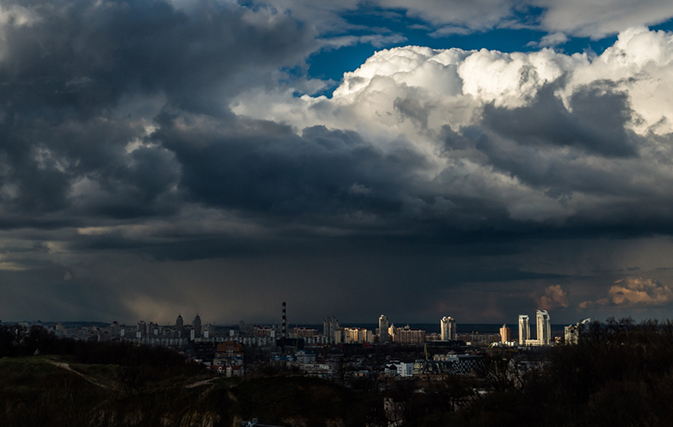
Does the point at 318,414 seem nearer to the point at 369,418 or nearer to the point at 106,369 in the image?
the point at 369,418

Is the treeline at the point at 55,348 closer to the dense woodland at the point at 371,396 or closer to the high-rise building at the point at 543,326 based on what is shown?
the dense woodland at the point at 371,396

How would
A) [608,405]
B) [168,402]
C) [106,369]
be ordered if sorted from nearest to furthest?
1. [168,402]
2. [608,405]
3. [106,369]

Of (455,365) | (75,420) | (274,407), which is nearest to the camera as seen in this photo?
(75,420)

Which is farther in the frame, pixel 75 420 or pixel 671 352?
pixel 671 352

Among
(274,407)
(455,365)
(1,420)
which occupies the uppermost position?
Answer: (1,420)

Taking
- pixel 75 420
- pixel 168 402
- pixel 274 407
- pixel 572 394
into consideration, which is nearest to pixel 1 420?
pixel 75 420

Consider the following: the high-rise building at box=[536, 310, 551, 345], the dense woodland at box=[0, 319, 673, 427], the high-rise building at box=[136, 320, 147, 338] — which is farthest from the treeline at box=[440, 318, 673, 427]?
the high-rise building at box=[136, 320, 147, 338]

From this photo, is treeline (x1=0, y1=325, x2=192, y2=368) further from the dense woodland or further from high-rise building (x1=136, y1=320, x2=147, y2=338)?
high-rise building (x1=136, y1=320, x2=147, y2=338)

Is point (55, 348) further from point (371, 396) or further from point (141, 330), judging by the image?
point (141, 330)
